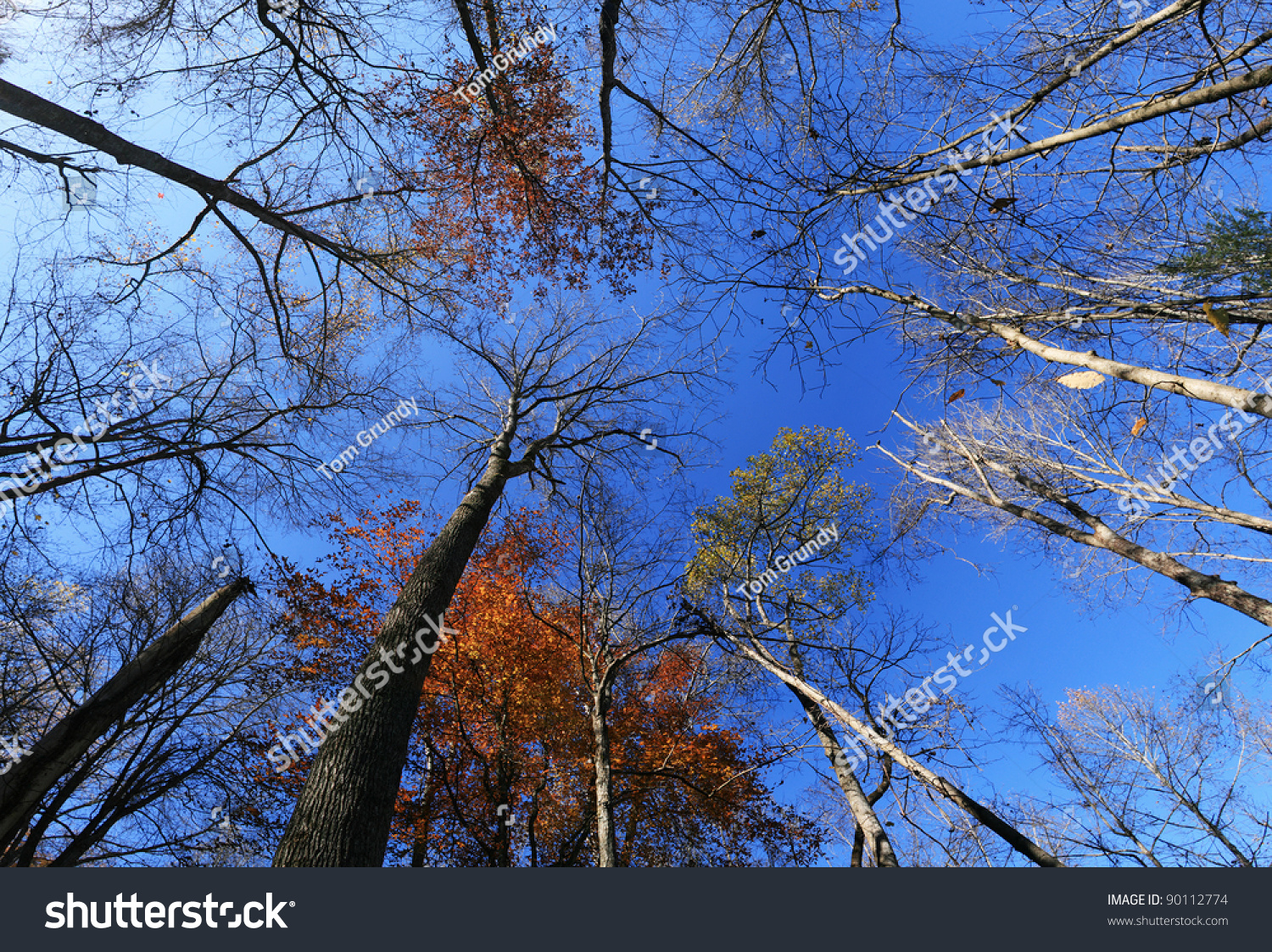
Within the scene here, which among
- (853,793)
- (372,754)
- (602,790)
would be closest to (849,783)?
(853,793)

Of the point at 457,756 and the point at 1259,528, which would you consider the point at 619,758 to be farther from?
the point at 1259,528

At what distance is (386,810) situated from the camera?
3318 mm

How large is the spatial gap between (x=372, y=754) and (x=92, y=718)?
18.7 feet

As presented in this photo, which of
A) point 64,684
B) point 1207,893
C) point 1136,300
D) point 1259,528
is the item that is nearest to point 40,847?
point 64,684

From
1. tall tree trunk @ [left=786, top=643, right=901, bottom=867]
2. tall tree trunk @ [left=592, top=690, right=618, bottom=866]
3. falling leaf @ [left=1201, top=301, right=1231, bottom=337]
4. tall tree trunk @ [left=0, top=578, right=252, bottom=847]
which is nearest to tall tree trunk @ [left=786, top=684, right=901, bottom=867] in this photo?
tall tree trunk @ [left=786, top=643, right=901, bottom=867]

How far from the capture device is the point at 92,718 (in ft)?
20.3

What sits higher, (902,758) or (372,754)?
(902,758)

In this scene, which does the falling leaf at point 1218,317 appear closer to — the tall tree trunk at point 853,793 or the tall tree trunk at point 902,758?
the tall tree trunk at point 902,758

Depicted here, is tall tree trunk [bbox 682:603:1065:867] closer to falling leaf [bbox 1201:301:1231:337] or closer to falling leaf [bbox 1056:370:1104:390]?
falling leaf [bbox 1056:370:1104:390]

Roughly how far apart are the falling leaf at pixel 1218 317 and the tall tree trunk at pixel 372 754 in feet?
24.0

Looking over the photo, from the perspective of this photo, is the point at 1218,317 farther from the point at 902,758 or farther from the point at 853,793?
the point at 853,793

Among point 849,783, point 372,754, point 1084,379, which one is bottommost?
point 372,754

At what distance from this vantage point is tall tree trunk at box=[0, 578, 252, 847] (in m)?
5.70

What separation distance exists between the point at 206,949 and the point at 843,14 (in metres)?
7.84
